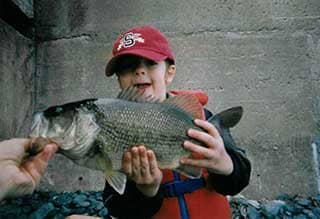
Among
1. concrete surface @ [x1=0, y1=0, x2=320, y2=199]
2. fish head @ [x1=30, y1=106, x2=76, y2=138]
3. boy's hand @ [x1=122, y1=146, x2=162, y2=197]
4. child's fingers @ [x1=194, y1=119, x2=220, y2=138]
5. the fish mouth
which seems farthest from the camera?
concrete surface @ [x1=0, y1=0, x2=320, y2=199]

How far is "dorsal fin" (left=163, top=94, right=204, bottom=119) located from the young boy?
2.3 inches

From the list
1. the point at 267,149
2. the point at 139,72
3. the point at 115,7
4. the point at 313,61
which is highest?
the point at 115,7

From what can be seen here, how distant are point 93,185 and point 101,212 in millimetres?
341

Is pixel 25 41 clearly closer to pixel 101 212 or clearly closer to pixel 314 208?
pixel 101 212

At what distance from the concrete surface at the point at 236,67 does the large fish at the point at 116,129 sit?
4.93 feet

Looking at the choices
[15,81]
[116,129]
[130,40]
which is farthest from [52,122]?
[15,81]

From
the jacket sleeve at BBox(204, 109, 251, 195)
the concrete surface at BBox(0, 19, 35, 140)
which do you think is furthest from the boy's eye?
the concrete surface at BBox(0, 19, 35, 140)

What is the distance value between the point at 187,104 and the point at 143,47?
1.27 ft

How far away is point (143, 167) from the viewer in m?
1.37

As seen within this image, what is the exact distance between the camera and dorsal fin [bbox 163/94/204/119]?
1462 mm

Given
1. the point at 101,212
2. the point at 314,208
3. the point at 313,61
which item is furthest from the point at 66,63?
the point at 314,208

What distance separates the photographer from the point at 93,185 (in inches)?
116

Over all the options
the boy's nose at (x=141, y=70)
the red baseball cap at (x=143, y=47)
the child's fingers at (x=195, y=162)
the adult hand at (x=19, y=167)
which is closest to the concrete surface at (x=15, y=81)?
the red baseball cap at (x=143, y=47)

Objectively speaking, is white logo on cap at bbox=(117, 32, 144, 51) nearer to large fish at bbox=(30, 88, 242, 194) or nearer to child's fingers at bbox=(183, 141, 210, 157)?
large fish at bbox=(30, 88, 242, 194)
